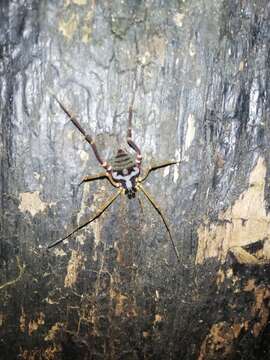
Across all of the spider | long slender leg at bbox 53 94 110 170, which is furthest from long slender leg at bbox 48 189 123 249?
long slender leg at bbox 53 94 110 170

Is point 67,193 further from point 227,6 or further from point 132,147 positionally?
point 227,6

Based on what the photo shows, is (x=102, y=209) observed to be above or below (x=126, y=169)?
below

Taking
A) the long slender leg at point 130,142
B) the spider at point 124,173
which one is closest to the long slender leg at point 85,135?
the spider at point 124,173

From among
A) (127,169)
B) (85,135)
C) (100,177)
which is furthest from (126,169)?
(85,135)

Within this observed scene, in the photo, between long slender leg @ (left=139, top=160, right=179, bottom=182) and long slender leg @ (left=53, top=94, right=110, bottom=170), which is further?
long slender leg @ (left=139, top=160, right=179, bottom=182)

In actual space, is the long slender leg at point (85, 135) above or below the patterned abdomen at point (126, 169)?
above

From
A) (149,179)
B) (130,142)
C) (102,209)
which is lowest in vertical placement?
(102,209)

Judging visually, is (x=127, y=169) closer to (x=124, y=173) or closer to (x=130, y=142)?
(x=124, y=173)

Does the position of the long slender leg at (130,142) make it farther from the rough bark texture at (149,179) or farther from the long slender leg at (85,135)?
the long slender leg at (85,135)

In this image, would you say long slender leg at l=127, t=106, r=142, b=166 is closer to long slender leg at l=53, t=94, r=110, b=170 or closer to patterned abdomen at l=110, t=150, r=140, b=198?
patterned abdomen at l=110, t=150, r=140, b=198
